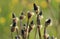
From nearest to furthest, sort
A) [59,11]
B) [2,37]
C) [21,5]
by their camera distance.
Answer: [2,37]
[59,11]
[21,5]

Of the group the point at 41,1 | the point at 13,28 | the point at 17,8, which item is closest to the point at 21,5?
the point at 17,8

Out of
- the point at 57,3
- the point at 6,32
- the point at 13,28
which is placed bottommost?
the point at 6,32

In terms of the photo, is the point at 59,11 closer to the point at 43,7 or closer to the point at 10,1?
the point at 43,7

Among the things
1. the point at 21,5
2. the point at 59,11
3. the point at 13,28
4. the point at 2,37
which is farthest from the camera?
the point at 21,5

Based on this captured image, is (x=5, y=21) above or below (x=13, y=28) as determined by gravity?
below

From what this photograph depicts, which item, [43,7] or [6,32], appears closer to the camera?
[6,32]

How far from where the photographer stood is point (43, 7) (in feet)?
10.9

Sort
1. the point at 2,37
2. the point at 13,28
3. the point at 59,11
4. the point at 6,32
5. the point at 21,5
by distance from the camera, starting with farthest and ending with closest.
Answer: the point at 21,5
the point at 59,11
the point at 6,32
the point at 2,37
the point at 13,28

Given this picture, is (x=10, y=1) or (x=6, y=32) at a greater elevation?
(x=10, y=1)

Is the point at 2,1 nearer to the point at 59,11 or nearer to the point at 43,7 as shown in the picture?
the point at 43,7

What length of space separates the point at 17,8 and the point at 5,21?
25cm

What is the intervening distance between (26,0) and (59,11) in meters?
0.59

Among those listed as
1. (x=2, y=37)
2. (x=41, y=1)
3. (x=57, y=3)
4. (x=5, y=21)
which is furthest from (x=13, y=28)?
(x=41, y=1)

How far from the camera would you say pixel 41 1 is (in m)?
3.46
